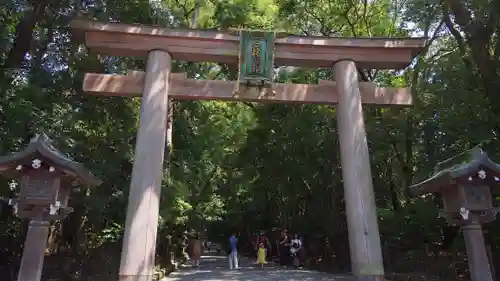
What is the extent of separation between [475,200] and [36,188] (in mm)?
7365

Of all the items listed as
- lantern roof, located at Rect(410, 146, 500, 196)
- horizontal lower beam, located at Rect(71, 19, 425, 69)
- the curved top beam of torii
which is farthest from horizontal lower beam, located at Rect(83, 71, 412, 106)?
lantern roof, located at Rect(410, 146, 500, 196)

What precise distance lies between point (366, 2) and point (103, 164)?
11.3m

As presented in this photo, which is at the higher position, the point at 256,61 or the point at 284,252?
the point at 256,61

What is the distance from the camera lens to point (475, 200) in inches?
274

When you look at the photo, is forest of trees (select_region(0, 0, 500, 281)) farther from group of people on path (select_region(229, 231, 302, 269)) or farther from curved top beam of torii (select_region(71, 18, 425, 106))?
curved top beam of torii (select_region(71, 18, 425, 106))

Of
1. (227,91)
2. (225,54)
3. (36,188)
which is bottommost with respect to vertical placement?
(36,188)

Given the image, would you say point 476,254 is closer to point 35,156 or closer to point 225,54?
point 225,54

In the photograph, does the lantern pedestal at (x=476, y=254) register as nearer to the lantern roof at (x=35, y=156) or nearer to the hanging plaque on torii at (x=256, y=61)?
the hanging plaque on torii at (x=256, y=61)

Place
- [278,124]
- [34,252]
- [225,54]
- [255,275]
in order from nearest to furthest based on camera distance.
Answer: [34,252] → [225,54] → [255,275] → [278,124]

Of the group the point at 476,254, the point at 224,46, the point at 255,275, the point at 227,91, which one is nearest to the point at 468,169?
the point at 476,254

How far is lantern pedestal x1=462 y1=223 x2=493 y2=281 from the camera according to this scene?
22.1ft

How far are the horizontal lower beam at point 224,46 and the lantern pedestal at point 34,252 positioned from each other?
15.2 ft

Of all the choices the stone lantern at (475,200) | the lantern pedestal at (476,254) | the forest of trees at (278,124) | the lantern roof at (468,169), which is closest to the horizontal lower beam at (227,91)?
the forest of trees at (278,124)

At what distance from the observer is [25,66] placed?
1212 centimetres
